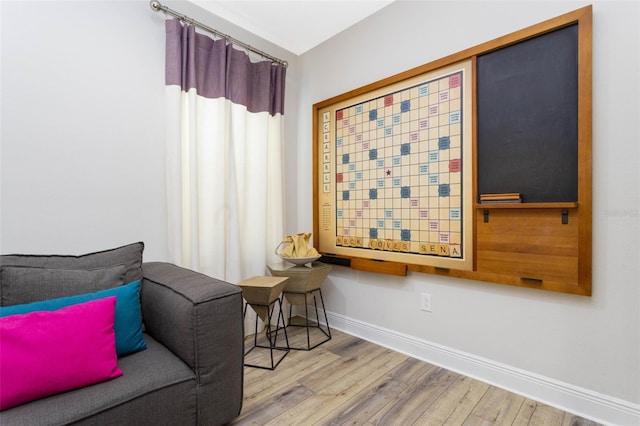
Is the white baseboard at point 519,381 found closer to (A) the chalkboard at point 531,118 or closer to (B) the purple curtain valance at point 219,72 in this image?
(A) the chalkboard at point 531,118

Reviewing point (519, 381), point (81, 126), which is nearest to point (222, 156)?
point (81, 126)

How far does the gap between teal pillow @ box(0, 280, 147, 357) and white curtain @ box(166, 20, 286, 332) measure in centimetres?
66

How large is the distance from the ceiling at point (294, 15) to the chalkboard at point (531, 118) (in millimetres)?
1067

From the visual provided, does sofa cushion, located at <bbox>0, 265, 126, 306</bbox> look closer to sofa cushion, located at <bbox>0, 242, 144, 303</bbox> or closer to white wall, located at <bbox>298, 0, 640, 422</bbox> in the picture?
sofa cushion, located at <bbox>0, 242, 144, 303</bbox>

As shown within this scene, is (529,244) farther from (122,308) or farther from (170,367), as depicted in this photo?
(122,308)

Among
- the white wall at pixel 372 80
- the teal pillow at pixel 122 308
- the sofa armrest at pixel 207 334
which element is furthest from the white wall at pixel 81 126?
the sofa armrest at pixel 207 334

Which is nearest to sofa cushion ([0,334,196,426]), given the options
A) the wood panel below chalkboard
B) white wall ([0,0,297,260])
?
white wall ([0,0,297,260])

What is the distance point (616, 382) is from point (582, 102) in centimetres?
131

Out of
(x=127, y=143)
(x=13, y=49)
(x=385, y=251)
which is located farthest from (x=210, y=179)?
(x=385, y=251)

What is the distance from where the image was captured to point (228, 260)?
238cm

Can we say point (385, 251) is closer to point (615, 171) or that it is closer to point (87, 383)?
point (615, 171)

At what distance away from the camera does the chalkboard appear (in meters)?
1.56

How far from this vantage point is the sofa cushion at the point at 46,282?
1.31m

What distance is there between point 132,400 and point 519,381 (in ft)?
6.09
